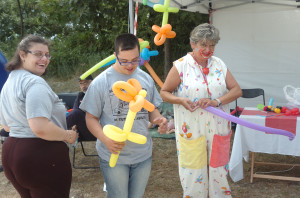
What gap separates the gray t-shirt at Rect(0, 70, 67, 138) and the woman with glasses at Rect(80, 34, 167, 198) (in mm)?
210

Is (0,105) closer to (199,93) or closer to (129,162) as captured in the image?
(129,162)

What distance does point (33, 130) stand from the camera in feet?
5.14

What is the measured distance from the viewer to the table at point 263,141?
10.6 ft

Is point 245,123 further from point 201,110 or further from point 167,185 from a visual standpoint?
point 167,185

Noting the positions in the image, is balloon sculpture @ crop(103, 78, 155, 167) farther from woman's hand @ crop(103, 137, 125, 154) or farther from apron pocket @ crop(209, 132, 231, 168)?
apron pocket @ crop(209, 132, 231, 168)

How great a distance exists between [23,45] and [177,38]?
8.25 m

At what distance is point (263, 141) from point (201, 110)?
4.36 feet

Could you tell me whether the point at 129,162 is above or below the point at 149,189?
above

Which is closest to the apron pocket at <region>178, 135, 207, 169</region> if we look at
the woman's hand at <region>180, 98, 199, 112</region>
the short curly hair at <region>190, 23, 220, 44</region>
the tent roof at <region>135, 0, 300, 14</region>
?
the woman's hand at <region>180, 98, 199, 112</region>

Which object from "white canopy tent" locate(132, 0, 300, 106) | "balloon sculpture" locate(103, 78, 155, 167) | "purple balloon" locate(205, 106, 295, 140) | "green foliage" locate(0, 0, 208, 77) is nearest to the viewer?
"balloon sculpture" locate(103, 78, 155, 167)

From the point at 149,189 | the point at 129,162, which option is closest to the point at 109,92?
the point at 129,162

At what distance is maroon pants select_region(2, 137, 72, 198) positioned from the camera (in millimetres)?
1626

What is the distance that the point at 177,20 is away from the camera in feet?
27.0

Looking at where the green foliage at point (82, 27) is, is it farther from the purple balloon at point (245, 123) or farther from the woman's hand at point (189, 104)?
the purple balloon at point (245, 123)
